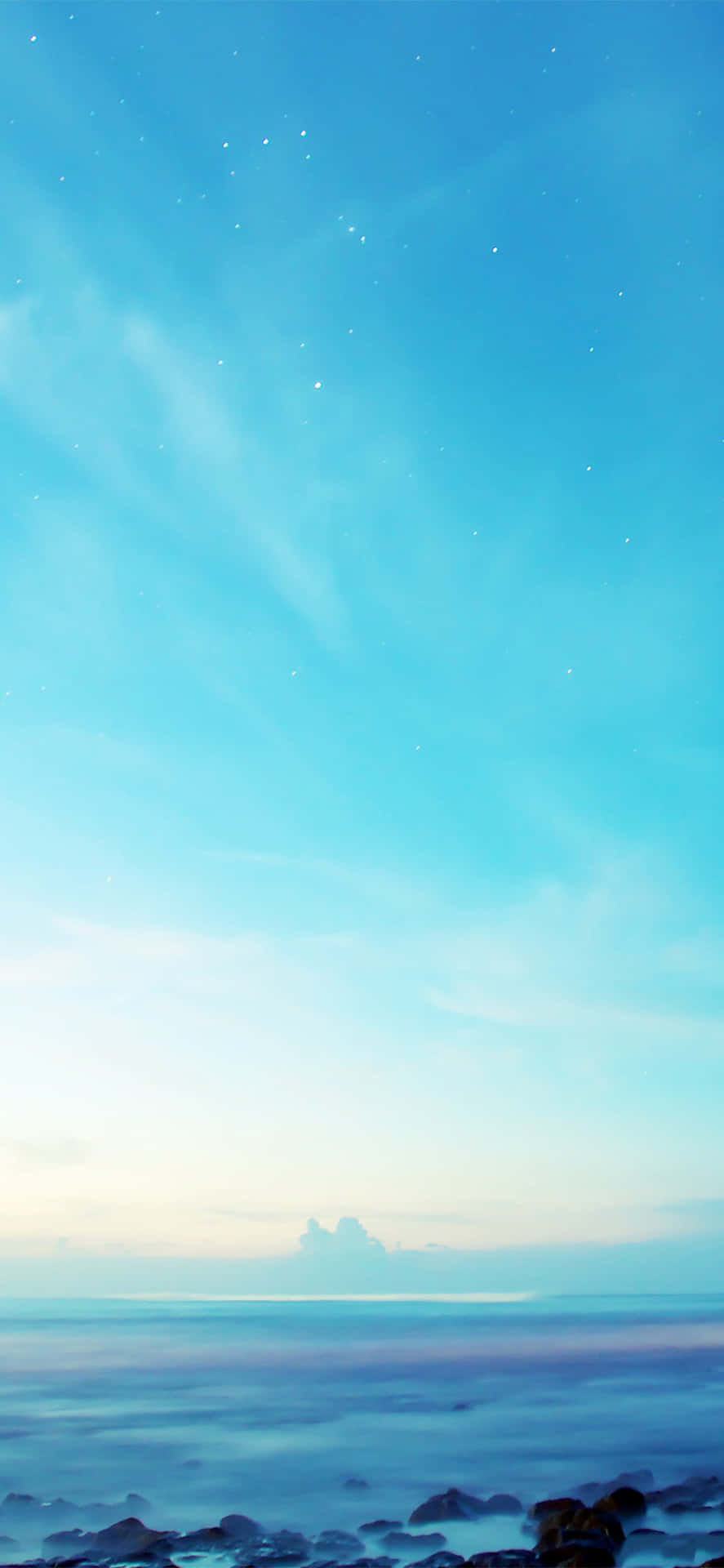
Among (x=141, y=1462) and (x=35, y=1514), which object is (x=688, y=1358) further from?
(x=35, y=1514)

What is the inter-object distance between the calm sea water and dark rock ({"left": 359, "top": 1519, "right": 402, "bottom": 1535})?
1.28 metres

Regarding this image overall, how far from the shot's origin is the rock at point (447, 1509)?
62.0 feet

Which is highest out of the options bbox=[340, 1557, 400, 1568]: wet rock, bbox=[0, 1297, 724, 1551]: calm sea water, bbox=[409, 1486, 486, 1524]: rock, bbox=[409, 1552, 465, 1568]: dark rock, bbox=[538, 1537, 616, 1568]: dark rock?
bbox=[538, 1537, 616, 1568]: dark rock

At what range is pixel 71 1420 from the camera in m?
34.3

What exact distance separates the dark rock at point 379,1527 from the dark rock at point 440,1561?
9.50ft

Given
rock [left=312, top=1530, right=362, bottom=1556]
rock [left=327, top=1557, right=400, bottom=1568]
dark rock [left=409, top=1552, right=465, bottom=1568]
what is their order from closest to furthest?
1. dark rock [left=409, top=1552, right=465, bottom=1568]
2. rock [left=327, top=1557, right=400, bottom=1568]
3. rock [left=312, top=1530, right=362, bottom=1556]

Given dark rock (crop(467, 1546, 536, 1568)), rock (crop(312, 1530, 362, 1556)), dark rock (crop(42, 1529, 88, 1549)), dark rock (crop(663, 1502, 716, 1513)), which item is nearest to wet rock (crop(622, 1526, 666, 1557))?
dark rock (crop(663, 1502, 716, 1513))

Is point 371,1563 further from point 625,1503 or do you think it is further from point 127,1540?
point 625,1503

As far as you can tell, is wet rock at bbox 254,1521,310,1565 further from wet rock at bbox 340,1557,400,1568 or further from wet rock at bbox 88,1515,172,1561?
wet rock at bbox 88,1515,172,1561

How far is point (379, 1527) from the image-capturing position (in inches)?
727

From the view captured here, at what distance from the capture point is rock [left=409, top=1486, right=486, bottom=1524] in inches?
744

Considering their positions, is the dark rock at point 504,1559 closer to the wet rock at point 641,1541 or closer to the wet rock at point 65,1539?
the wet rock at point 641,1541

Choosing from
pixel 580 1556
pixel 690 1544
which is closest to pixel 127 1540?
pixel 580 1556

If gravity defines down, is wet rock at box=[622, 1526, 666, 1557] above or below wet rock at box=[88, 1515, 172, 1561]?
above
